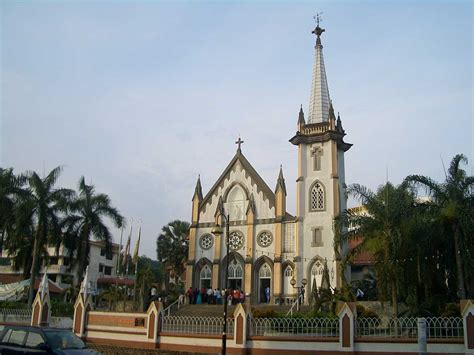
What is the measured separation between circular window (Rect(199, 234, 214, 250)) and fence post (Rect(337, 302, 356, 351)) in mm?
23282

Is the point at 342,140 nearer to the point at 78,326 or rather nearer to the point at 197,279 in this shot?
the point at 197,279

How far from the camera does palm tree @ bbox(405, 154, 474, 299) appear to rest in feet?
68.7

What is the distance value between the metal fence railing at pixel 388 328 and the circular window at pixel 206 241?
2344 centimetres

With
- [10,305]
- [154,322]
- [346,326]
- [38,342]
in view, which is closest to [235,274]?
[10,305]

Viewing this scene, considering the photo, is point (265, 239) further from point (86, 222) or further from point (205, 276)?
point (86, 222)

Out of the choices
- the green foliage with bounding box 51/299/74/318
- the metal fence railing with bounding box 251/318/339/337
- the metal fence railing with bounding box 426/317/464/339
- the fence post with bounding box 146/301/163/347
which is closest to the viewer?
the metal fence railing with bounding box 426/317/464/339

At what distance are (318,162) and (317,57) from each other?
1077cm

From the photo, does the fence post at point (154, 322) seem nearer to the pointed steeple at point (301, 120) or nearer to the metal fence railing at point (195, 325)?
the metal fence railing at point (195, 325)

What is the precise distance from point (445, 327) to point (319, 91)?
28594 millimetres

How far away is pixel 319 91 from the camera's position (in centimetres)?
4284

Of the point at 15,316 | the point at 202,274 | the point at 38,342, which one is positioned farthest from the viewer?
the point at 202,274

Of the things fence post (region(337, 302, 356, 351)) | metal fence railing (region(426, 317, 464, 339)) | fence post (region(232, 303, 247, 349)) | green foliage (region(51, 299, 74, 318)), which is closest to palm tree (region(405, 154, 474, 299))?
metal fence railing (region(426, 317, 464, 339))

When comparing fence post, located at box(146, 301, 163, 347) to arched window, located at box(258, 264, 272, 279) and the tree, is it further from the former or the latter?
the tree

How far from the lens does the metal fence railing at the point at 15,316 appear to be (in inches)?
1063
